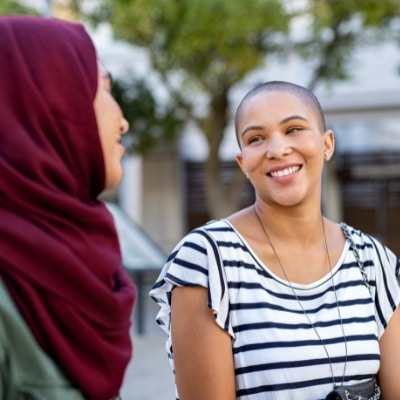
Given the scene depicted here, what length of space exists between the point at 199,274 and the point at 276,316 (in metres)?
0.23

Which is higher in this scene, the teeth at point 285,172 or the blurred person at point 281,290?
the teeth at point 285,172

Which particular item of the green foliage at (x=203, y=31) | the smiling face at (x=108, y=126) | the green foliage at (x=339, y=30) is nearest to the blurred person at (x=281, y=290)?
the smiling face at (x=108, y=126)

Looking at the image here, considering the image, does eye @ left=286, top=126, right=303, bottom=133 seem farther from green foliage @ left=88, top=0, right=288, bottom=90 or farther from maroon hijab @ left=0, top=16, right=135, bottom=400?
green foliage @ left=88, top=0, right=288, bottom=90

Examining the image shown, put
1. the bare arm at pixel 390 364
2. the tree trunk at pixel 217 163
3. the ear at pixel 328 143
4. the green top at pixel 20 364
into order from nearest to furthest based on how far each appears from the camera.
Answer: the green top at pixel 20 364
the bare arm at pixel 390 364
the ear at pixel 328 143
the tree trunk at pixel 217 163

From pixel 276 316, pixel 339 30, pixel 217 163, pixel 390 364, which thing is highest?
pixel 339 30

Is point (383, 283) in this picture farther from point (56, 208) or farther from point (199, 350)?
point (56, 208)

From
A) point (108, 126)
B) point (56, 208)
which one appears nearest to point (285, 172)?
point (108, 126)

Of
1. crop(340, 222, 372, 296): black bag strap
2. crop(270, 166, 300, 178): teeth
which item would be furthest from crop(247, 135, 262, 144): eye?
crop(340, 222, 372, 296): black bag strap

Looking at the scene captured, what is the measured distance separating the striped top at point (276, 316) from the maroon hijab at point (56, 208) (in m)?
0.74

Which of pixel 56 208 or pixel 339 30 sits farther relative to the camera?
pixel 339 30

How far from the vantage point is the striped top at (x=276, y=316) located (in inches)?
80.3

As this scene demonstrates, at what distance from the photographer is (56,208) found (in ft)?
4.21

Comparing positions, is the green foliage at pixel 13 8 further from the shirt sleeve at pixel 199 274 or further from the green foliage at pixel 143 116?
the shirt sleeve at pixel 199 274

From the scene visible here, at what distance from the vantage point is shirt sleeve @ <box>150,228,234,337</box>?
2.05 meters
